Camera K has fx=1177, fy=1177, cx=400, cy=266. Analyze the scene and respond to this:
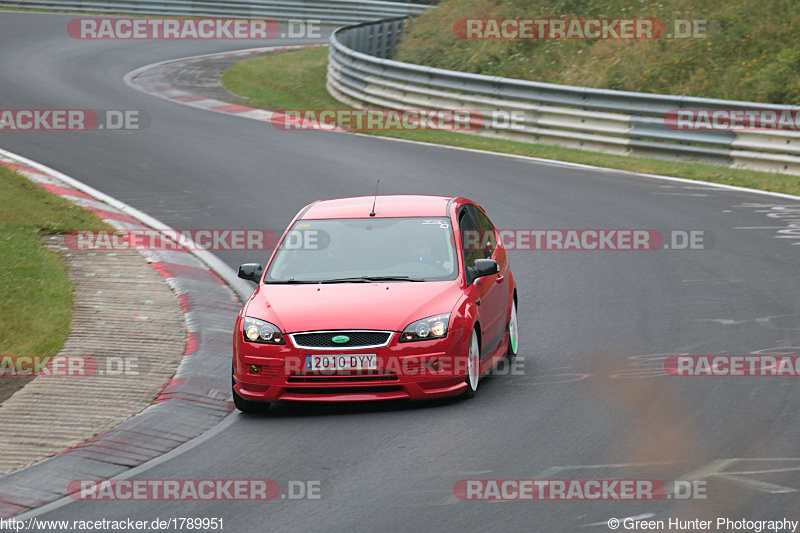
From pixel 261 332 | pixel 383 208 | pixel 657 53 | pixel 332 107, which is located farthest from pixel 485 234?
pixel 332 107

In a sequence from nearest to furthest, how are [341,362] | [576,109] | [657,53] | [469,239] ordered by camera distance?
[341,362] → [469,239] → [576,109] → [657,53]

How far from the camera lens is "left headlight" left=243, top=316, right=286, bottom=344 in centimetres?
898

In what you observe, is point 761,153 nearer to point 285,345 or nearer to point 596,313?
point 596,313

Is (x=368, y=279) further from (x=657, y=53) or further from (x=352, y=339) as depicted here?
(x=657, y=53)

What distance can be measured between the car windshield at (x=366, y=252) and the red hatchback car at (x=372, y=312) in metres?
0.01

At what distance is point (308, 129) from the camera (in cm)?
2500

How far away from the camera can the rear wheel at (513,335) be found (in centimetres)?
1059

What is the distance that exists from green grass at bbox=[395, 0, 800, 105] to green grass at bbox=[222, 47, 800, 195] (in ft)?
10.5

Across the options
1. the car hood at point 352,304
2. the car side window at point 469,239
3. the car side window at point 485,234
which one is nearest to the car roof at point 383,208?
the car side window at point 469,239

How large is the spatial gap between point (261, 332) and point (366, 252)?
1.31 meters

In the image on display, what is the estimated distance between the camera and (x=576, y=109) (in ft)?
74.9

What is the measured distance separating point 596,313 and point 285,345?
4.03 metres

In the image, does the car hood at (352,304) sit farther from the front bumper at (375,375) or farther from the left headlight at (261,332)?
the front bumper at (375,375)

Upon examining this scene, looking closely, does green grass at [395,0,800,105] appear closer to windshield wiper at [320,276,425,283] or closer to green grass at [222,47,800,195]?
green grass at [222,47,800,195]
